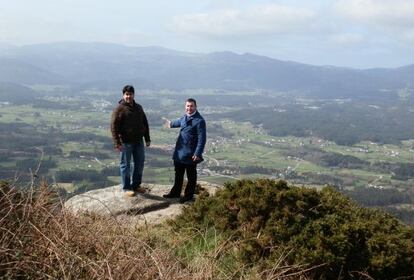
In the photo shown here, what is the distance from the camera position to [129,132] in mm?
9352

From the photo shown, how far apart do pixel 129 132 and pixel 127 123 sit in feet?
0.56

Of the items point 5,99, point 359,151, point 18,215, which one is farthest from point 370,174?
point 5,99

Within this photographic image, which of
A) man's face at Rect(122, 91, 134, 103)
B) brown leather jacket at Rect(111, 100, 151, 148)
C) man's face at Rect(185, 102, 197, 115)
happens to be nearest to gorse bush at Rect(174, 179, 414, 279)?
man's face at Rect(185, 102, 197, 115)

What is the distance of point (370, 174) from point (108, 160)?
1535 inches

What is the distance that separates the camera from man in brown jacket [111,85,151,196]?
30.2 ft

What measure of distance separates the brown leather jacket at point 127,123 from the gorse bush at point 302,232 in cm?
215

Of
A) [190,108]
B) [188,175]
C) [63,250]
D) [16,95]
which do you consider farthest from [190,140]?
[16,95]

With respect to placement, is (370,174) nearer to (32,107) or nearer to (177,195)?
(177,195)

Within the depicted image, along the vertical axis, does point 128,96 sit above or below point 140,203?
above

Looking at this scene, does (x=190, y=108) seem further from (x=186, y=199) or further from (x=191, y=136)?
(x=186, y=199)

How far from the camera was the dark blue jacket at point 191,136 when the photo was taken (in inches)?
364

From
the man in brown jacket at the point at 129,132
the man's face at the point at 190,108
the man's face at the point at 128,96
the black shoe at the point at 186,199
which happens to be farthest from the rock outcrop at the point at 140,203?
the man's face at the point at 128,96

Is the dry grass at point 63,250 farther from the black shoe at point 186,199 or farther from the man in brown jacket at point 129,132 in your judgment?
the black shoe at point 186,199

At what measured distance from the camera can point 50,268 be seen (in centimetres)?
329
